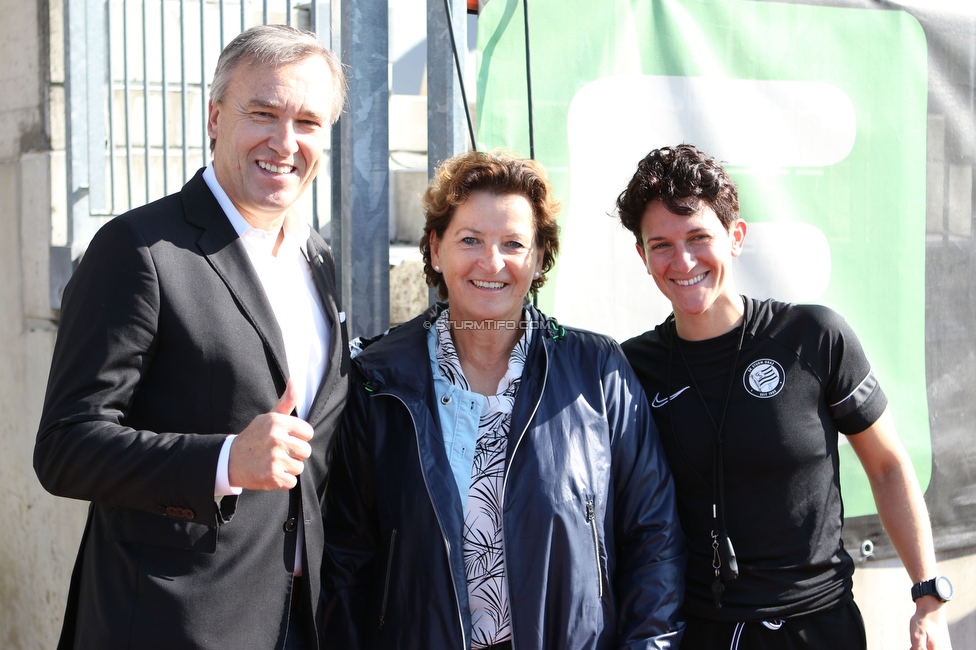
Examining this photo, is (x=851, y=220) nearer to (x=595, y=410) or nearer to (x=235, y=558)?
(x=595, y=410)

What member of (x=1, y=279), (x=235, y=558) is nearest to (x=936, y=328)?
(x=235, y=558)

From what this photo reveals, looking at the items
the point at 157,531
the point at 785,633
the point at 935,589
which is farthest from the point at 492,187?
the point at 935,589

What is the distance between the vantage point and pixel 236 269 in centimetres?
165

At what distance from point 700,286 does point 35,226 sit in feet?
8.62

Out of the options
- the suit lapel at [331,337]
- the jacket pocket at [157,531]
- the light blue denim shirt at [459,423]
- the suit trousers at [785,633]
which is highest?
the suit lapel at [331,337]

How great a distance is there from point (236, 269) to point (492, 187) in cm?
67

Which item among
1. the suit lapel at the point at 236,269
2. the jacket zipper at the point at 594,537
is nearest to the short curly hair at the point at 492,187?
the suit lapel at the point at 236,269

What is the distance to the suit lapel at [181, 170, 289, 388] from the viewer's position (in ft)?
5.35

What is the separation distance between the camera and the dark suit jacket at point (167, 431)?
1440mm

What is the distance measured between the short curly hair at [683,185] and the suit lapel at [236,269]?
983 millimetres

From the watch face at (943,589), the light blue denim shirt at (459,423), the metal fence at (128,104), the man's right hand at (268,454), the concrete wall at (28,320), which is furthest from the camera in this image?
the concrete wall at (28,320)

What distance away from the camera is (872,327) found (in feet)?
10.2

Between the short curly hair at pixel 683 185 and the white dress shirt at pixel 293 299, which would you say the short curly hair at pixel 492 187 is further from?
the white dress shirt at pixel 293 299

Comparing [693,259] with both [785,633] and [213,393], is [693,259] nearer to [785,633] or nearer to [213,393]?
[785,633]
